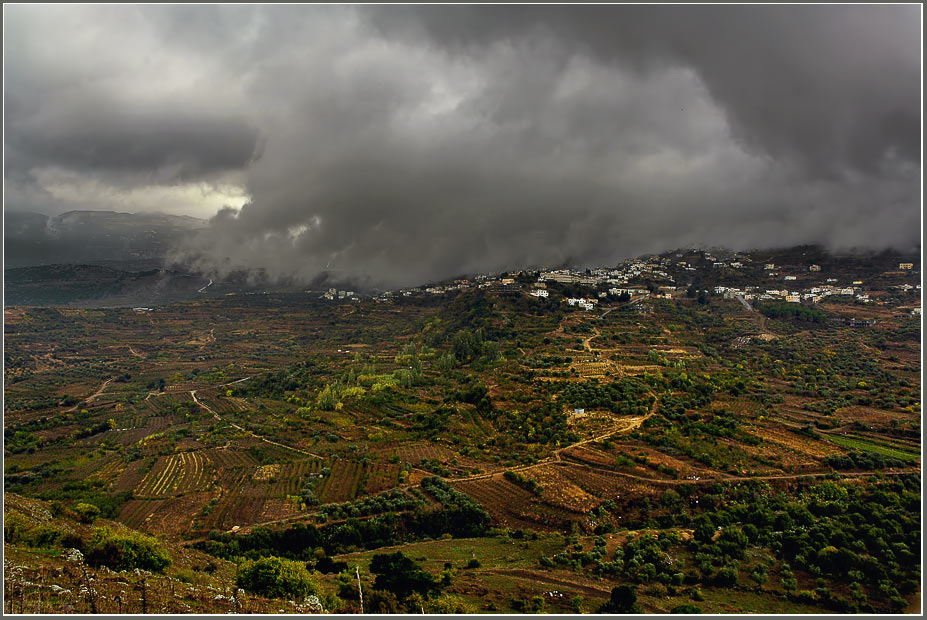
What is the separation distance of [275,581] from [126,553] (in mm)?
4159

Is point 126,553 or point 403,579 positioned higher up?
point 126,553

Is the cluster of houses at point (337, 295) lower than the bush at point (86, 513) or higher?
higher

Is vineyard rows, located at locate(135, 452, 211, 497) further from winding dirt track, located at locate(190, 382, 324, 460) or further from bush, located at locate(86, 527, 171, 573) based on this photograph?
bush, located at locate(86, 527, 171, 573)

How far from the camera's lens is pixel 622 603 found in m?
14.8

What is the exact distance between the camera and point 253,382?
5919cm

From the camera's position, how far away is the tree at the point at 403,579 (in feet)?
45.8

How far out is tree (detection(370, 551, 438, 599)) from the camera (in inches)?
550

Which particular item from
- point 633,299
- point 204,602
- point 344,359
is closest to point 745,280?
point 633,299

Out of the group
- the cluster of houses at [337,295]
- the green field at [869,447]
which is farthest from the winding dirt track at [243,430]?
the cluster of houses at [337,295]

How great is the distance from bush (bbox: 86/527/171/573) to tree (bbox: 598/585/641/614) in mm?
14735

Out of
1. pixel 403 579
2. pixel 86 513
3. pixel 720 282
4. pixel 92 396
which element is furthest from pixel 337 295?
pixel 403 579

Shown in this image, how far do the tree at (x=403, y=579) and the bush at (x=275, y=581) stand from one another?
103 inches

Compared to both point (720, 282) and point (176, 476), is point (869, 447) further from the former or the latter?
point (720, 282)

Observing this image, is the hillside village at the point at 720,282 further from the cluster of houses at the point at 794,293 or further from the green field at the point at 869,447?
the green field at the point at 869,447
